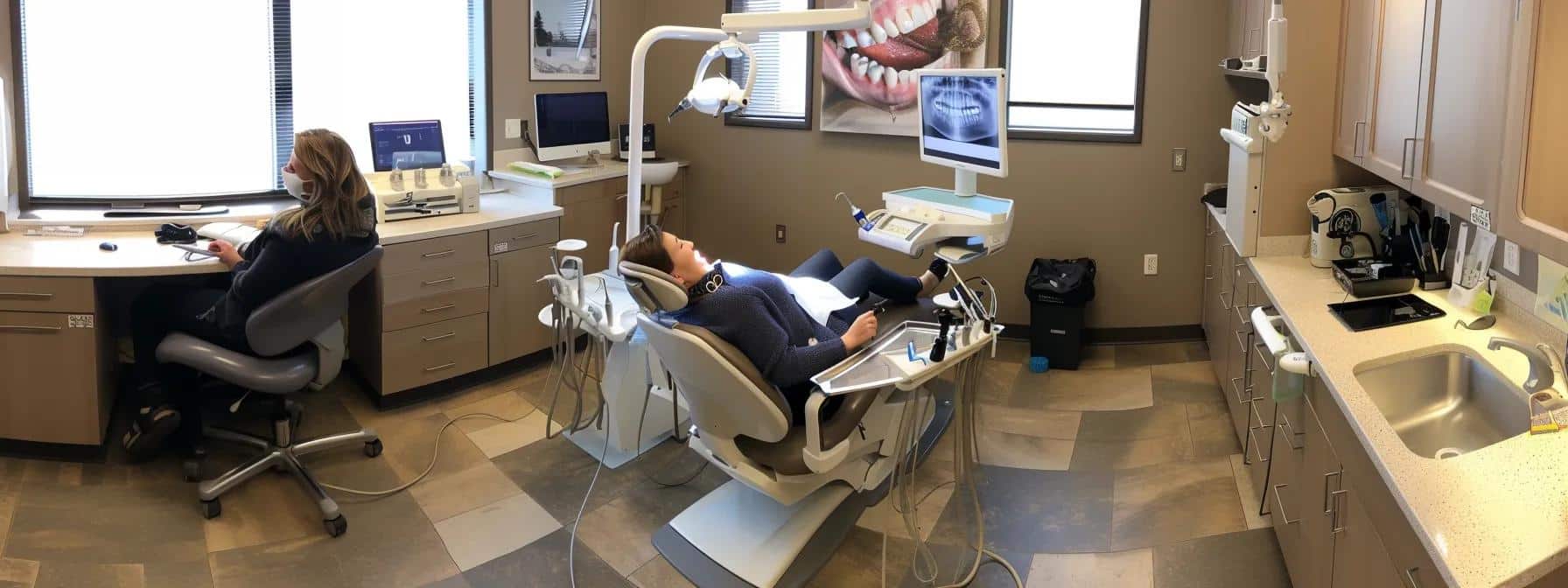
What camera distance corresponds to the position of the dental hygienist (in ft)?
11.6

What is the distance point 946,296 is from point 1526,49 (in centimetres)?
143

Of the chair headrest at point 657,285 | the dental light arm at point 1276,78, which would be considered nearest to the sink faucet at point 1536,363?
the dental light arm at point 1276,78

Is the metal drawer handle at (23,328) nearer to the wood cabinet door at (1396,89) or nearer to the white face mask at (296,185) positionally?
the white face mask at (296,185)

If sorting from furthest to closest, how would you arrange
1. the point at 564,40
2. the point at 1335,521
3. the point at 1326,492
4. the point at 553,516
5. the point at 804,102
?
the point at 804,102 → the point at 564,40 → the point at 553,516 → the point at 1326,492 → the point at 1335,521

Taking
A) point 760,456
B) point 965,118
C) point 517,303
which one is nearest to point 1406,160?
point 965,118

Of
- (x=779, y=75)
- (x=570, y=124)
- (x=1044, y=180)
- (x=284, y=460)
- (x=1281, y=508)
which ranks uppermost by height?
(x=779, y=75)

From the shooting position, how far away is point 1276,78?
3576mm

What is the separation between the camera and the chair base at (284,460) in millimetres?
3549

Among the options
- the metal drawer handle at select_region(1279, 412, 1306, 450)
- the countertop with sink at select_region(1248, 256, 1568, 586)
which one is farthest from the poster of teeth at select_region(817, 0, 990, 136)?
the countertop with sink at select_region(1248, 256, 1568, 586)

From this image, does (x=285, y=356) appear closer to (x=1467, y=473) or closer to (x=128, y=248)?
(x=128, y=248)

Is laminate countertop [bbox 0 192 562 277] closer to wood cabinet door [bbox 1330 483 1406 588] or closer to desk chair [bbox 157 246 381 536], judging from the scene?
desk chair [bbox 157 246 381 536]

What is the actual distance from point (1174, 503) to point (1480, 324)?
116cm

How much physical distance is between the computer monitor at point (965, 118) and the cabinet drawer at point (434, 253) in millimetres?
1866

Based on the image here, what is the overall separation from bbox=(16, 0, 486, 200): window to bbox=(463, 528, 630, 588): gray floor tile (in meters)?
2.35
